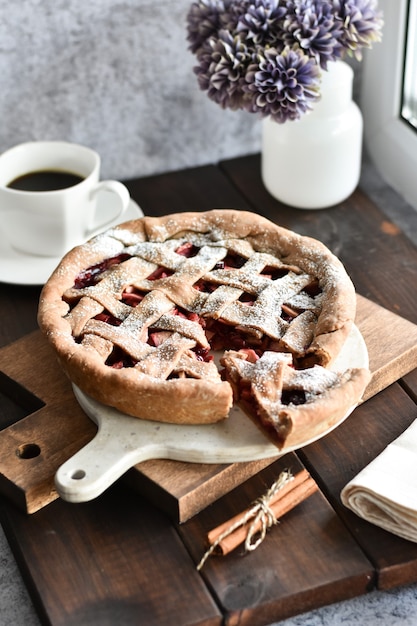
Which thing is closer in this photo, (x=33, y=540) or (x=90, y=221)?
(x=33, y=540)

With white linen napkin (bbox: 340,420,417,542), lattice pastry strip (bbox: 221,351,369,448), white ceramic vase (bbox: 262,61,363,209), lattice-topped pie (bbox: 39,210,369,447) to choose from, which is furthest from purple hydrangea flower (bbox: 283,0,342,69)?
white linen napkin (bbox: 340,420,417,542)

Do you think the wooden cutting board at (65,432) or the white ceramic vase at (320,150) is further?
the white ceramic vase at (320,150)

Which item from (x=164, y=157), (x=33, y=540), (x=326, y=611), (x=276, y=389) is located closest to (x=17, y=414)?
(x=33, y=540)

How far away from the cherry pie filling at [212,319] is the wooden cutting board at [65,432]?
87 mm

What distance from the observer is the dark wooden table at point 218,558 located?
937mm

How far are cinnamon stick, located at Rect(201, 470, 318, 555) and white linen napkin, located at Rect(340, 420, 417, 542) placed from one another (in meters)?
0.05

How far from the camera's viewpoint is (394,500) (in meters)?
0.99

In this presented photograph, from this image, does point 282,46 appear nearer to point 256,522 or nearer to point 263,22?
point 263,22

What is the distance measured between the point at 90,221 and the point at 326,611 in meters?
0.73

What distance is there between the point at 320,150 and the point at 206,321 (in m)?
0.48

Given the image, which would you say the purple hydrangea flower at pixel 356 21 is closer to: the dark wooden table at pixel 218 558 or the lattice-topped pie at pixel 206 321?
the lattice-topped pie at pixel 206 321

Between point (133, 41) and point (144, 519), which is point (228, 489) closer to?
point (144, 519)

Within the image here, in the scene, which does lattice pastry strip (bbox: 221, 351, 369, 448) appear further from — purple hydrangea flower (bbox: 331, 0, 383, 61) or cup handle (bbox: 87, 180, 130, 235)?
purple hydrangea flower (bbox: 331, 0, 383, 61)

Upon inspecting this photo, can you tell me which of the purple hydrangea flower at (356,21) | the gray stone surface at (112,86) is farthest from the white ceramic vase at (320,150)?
the gray stone surface at (112,86)
